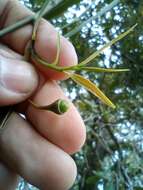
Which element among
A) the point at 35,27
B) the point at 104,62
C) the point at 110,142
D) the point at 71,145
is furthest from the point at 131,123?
the point at 35,27

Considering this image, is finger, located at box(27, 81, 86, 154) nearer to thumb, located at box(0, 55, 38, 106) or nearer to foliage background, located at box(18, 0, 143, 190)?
thumb, located at box(0, 55, 38, 106)

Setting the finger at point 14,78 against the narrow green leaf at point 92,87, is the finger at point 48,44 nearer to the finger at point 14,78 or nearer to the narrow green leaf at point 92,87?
the finger at point 14,78

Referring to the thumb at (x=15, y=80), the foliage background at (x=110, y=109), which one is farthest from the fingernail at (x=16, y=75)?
the foliage background at (x=110, y=109)

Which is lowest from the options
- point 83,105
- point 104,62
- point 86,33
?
point 83,105

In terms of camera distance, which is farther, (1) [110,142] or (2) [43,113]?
(1) [110,142]

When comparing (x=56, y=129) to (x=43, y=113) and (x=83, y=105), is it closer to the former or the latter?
(x=43, y=113)
